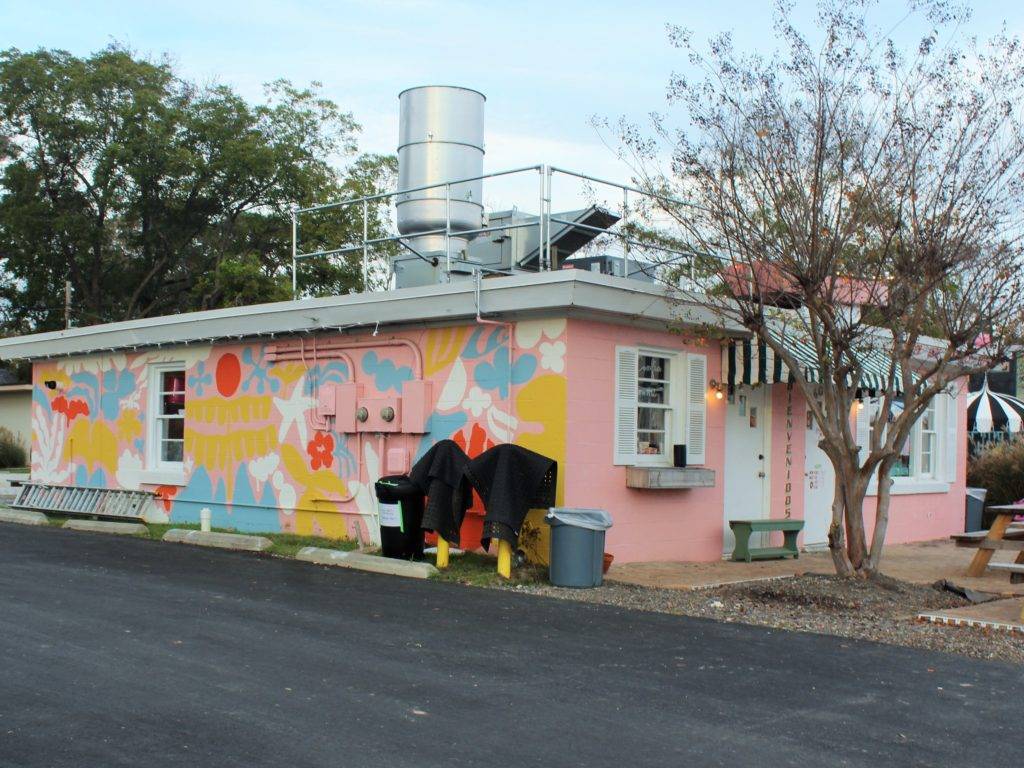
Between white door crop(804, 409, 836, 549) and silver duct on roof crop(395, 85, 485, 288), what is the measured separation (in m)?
5.62

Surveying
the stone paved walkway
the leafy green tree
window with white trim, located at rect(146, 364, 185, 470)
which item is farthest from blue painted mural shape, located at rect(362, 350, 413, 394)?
the leafy green tree

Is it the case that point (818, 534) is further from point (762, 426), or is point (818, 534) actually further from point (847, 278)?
point (847, 278)

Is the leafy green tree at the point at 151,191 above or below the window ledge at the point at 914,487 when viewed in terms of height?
above

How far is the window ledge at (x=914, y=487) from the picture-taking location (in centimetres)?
1686

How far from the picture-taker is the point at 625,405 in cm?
1288

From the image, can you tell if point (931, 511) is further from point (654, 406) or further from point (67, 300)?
point (67, 300)

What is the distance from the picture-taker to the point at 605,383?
12.6 m

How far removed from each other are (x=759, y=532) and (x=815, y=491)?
1.72m

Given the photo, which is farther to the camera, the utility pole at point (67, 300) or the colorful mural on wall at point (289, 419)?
the utility pole at point (67, 300)

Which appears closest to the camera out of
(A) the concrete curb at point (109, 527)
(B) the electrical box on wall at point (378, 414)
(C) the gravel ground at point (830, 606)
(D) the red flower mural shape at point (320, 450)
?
(C) the gravel ground at point (830, 606)

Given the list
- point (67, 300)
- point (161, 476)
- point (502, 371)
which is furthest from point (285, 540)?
point (67, 300)

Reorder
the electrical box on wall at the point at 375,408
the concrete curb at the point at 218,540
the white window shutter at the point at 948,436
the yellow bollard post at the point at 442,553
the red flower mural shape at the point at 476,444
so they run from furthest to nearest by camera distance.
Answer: the white window shutter at the point at 948,436 → the concrete curb at the point at 218,540 → the electrical box on wall at the point at 375,408 → the red flower mural shape at the point at 476,444 → the yellow bollard post at the point at 442,553

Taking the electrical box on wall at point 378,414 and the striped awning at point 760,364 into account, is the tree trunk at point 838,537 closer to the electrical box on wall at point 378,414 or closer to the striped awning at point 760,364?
the striped awning at point 760,364


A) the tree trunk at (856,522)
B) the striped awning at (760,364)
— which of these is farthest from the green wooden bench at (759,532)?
the tree trunk at (856,522)
